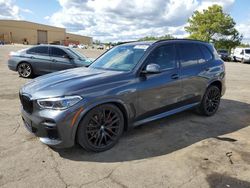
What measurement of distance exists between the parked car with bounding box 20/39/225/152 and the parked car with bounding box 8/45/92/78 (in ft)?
19.0

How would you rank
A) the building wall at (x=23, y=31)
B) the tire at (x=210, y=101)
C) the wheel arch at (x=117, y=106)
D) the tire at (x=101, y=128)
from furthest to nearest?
the building wall at (x=23, y=31), the tire at (x=210, y=101), the tire at (x=101, y=128), the wheel arch at (x=117, y=106)

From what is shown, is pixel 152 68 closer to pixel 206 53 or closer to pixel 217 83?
pixel 206 53

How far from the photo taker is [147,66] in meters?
4.54

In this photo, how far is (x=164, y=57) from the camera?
5086 millimetres

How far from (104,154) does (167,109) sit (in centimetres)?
161

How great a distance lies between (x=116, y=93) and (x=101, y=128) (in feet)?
1.93

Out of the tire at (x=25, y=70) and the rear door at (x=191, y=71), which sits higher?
the rear door at (x=191, y=71)

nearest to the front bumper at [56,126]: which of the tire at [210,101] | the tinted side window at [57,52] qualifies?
the tire at [210,101]

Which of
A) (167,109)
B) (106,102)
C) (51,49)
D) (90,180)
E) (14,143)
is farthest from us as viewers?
(51,49)

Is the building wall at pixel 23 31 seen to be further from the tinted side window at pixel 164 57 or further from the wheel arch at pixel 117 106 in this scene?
the wheel arch at pixel 117 106

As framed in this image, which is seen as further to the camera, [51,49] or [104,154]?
[51,49]

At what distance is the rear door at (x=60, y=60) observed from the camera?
435 inches

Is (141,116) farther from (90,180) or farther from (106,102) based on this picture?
(90,180)

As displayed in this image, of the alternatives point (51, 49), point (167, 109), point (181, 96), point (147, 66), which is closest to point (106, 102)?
point (147, 66)
